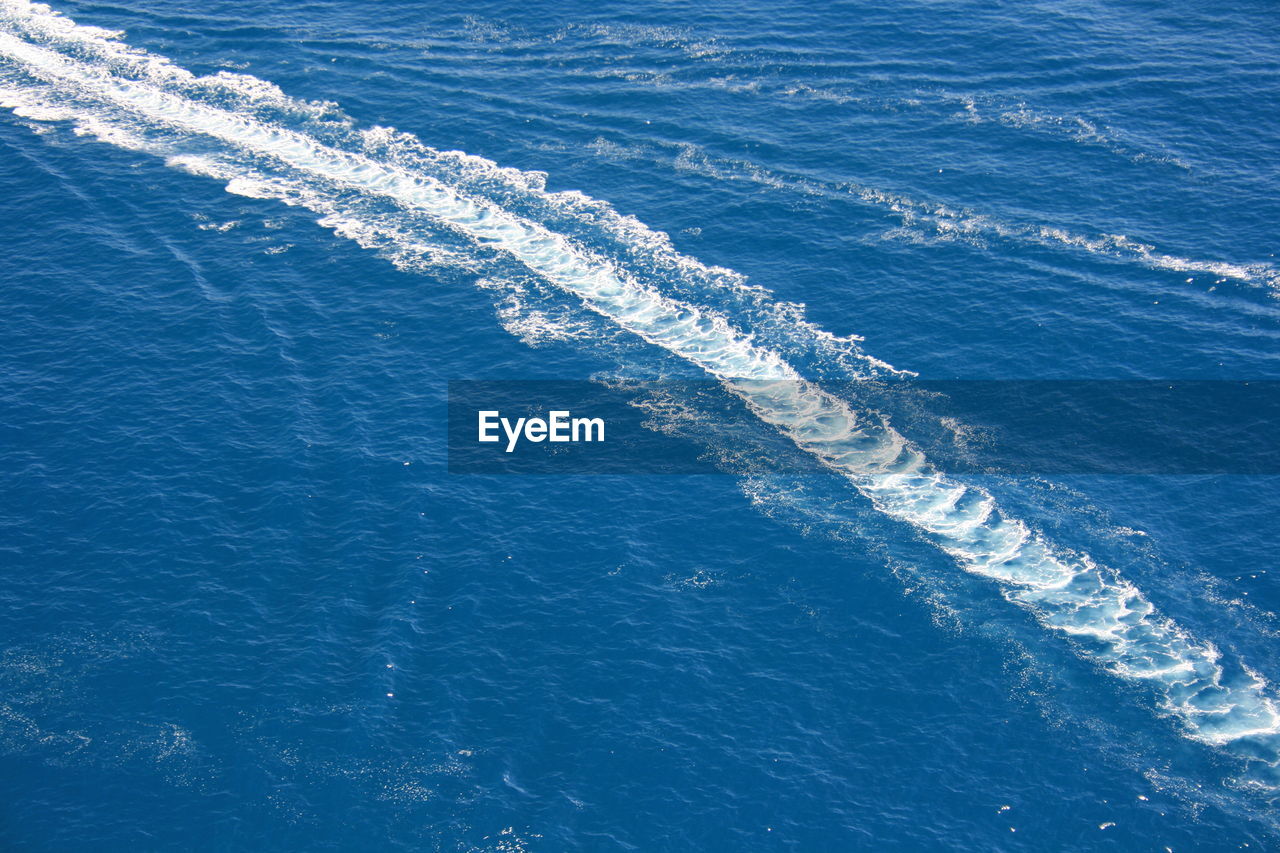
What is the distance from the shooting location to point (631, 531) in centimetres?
14188

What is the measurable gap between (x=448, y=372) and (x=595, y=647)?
5549 cm

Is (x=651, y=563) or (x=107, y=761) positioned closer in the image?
(x=107, y=761)

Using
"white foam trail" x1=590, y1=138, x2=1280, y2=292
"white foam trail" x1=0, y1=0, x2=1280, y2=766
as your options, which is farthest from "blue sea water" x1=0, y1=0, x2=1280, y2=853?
"white foam trail" x1=590, y1=138, x2=1280, y2=292

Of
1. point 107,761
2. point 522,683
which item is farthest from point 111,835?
point 522,683

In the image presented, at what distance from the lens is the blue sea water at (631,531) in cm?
11281

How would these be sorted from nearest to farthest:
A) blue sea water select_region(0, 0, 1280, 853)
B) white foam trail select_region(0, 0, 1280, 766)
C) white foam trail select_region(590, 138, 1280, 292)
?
1. blue sea water select_region(0, 0, 1280, 853)
2. white foam trail select_region(0, 0, 1280, 766)
3. white foam trail select_region(590, 138, 1280, 292)

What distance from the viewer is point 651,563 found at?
13750 centimetres

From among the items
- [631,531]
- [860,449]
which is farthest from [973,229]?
[631,531]

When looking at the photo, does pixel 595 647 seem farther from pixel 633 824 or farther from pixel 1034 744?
pixel 1034 744

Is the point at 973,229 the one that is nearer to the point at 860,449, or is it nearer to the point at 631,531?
the point at 860,449

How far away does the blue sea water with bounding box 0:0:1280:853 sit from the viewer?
112812 millimetres

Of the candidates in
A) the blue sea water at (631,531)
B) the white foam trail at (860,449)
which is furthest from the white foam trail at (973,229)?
the white foam trail at (860,449)

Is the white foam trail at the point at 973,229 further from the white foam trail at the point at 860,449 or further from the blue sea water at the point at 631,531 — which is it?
the white foam trail at the point at 860,449

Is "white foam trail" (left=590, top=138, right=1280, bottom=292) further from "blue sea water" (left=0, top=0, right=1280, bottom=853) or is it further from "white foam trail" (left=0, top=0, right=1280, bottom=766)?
"white foam trail" (left=0, top=0, right=1280, bottom=766)
